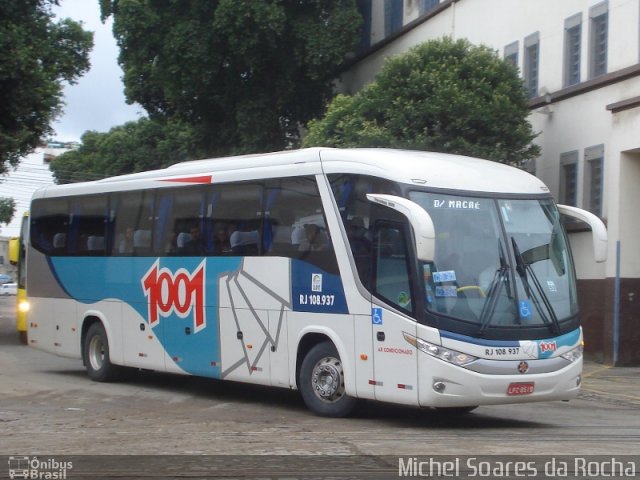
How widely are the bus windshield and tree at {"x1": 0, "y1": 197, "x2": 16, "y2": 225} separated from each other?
66.2m

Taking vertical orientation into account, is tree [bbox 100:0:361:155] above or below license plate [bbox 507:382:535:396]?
above

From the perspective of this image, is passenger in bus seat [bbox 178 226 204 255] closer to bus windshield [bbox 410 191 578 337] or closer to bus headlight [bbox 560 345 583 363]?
bus windshield [bbox 410 191 578 337]

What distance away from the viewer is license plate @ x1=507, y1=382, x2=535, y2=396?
1152 centimetres

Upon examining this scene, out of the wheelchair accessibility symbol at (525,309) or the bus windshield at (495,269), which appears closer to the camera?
the bus windshield at (495,269)

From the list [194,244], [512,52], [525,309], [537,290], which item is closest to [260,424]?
[525,309]

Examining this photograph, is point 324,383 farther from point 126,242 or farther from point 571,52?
point 571,52

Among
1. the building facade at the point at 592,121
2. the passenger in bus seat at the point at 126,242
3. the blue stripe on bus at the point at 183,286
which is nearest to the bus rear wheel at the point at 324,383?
the blue stripe on bus at the point at 183,286

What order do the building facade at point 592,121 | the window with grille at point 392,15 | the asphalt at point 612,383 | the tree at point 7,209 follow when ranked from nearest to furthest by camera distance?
the asphalt at point 612,383 < the building facade at point 592,121 < the window with grille at point 392,15 < the tree at point 7,209

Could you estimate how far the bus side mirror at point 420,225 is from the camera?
10.7 metres

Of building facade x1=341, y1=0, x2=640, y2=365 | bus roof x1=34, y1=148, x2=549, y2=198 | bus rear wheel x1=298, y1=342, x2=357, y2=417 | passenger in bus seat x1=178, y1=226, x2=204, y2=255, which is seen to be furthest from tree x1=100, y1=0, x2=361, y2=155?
bus rear wheel x1=298, y1=342, x2=357, y2=417

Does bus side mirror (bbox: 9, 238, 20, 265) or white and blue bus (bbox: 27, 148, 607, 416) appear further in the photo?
bus side mirror (bbox: 9, 238, 20, 265)

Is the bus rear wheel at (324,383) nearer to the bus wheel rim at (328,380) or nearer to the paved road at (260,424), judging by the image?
the bus wheel rim at (328,380)

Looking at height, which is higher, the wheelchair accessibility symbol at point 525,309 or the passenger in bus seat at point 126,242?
the passenger in bus seat at point 126,242

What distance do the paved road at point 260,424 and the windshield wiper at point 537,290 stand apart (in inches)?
48.3
